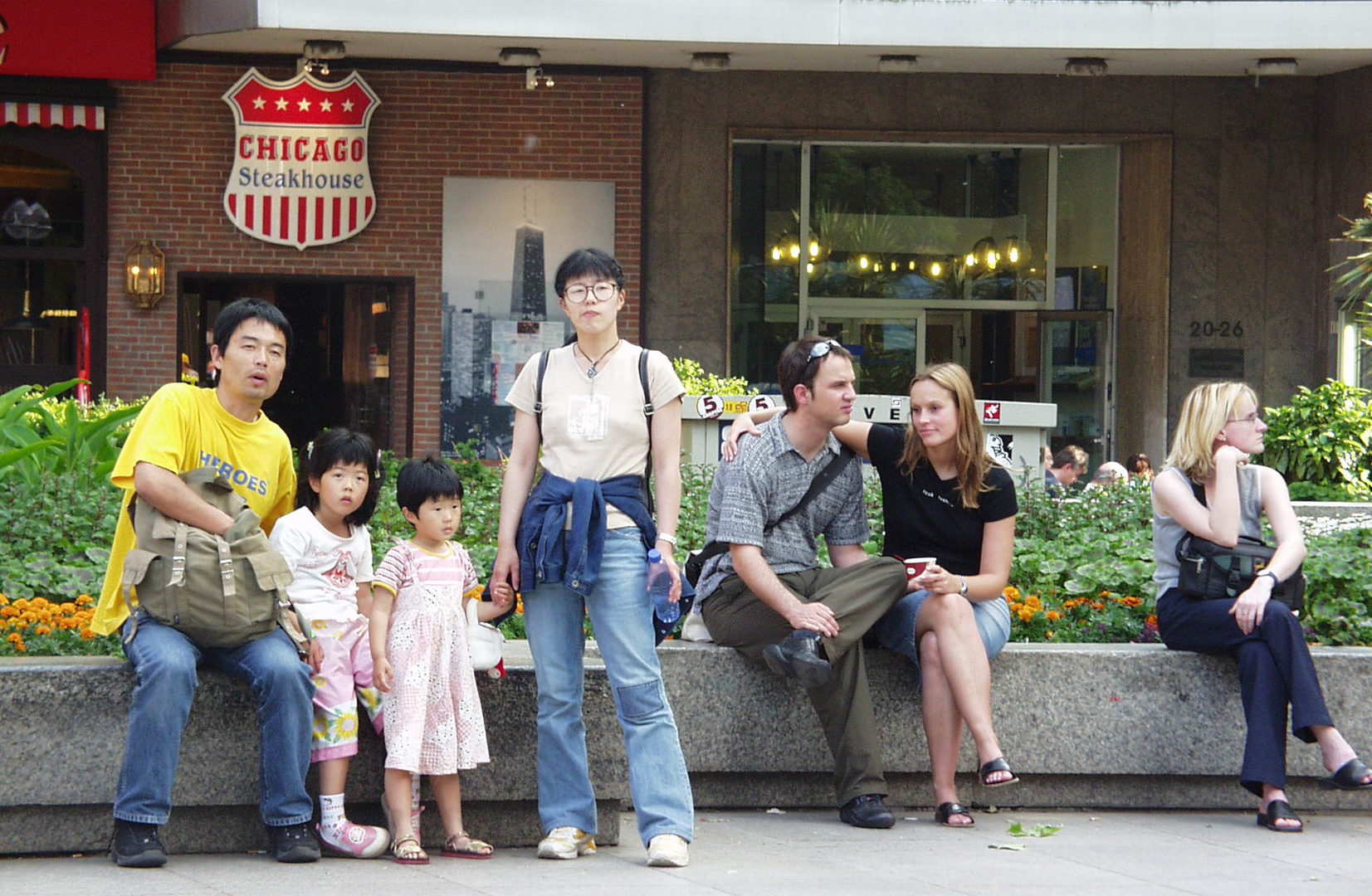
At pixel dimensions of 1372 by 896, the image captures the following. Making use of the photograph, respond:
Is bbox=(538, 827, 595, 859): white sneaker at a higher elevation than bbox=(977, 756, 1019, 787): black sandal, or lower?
lower

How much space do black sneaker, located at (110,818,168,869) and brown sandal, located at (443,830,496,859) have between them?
0.87 meters

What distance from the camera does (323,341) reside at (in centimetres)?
1675

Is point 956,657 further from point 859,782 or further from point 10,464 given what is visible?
point 10,464

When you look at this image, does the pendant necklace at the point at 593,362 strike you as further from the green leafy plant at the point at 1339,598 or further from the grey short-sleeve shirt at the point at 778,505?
the green leafy plant at the point at 1339,598

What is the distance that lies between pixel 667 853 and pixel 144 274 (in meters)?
12.0

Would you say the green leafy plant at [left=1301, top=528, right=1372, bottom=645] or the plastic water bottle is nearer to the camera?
the plastic water bottle

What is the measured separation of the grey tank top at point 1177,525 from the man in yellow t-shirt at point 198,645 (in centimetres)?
317

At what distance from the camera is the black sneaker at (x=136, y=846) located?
15.7 feet

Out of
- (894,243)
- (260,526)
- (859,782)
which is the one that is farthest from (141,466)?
(894,243)

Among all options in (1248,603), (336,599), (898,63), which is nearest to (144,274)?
(898,63)

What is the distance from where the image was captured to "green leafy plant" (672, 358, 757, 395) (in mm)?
13734

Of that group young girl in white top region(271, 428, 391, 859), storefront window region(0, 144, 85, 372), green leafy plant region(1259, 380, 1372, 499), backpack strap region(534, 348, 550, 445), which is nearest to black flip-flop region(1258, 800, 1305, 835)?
backpack strap region(534, 348, 550, 445)

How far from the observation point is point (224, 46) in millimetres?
15086

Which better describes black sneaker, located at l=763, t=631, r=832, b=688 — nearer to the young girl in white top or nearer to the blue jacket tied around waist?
the blue jacket tied around waist
